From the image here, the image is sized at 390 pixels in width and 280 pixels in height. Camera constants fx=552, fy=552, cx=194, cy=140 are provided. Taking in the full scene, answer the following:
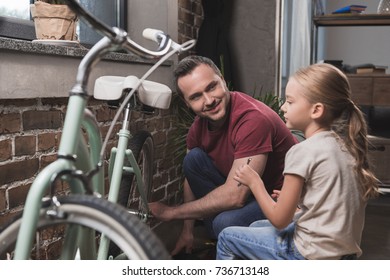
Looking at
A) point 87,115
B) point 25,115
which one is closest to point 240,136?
point 25,115

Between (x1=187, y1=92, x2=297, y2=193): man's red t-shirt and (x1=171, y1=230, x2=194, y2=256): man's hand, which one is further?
(x1=171, y1=230, x2=194, y2=256): man's hand

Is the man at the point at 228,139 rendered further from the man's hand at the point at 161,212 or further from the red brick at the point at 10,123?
the red brick at the point at 10,123

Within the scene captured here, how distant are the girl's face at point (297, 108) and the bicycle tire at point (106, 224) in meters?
0.75

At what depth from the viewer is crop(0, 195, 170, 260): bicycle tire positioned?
32.6 inches

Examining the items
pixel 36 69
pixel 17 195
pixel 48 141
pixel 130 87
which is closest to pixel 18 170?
pixel 17 195

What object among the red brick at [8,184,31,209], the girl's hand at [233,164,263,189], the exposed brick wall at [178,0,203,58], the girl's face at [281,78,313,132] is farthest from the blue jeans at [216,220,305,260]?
the exposed brick wall at [178,0,203,58]

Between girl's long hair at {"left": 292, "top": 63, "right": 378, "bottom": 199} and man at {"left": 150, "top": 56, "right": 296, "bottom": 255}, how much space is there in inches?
15.7

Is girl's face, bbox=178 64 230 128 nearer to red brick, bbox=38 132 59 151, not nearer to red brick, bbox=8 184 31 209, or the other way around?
red brick, bbox=38 132 59 151

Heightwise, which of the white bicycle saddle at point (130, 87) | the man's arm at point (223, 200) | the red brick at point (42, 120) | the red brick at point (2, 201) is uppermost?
the white bicycle saddle at point (130, 87)

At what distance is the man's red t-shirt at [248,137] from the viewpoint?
1878 millimetres

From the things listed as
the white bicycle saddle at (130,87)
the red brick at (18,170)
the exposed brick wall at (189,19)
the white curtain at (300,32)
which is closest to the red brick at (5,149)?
the red brick at (18,170)

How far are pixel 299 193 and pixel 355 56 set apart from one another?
5.24 meters

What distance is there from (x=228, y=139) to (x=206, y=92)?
22 cm

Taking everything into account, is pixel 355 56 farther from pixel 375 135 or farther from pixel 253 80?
pixel 253 80
